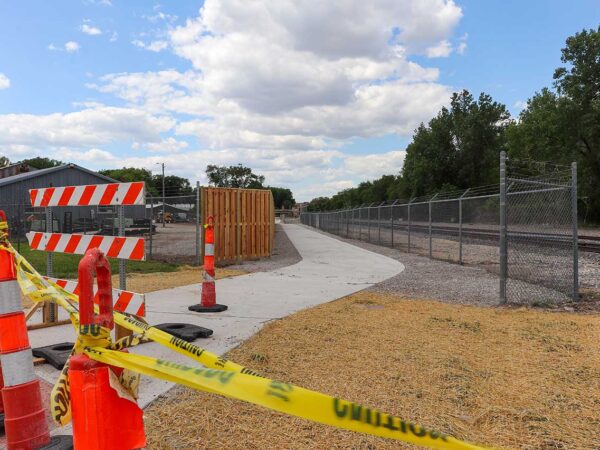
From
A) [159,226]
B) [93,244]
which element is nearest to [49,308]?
[93,244]

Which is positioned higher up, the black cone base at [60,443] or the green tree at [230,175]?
the green tree at [230,175]

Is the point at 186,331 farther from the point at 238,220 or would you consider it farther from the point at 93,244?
the point at 238,220

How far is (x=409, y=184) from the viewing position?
78.4m

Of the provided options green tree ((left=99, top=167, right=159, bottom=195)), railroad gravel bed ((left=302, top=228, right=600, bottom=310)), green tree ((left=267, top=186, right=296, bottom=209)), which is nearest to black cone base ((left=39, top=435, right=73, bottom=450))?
railroad gravel bed ((left=302, top=228, right=600, bottom=310))

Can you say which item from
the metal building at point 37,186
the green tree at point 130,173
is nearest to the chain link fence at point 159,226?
the metal building at point 37,186

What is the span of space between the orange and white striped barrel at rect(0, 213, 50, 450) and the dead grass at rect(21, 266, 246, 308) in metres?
5.74

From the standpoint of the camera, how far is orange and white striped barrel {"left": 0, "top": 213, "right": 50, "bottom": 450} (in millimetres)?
2727

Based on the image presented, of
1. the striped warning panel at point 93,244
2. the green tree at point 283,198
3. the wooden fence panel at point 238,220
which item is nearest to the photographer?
the striped warning panel at point 93,244

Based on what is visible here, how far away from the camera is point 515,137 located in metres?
53.7

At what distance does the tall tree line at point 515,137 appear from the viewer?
131ft

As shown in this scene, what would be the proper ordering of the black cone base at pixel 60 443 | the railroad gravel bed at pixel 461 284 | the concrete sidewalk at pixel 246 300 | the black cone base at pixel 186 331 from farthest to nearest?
1. the railroad gravel bed at pixel 461 284
2. the black cone base at pixel 186 331
3. the concrete sidewalk at pixel 246 300
4. the black cone base at pixel 60 443

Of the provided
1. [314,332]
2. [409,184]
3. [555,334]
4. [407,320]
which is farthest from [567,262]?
[409,184]

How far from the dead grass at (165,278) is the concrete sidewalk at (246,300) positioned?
1.66 feet

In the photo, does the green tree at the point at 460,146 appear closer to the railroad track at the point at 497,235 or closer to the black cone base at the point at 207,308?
the railroad track at the point at 497,235
